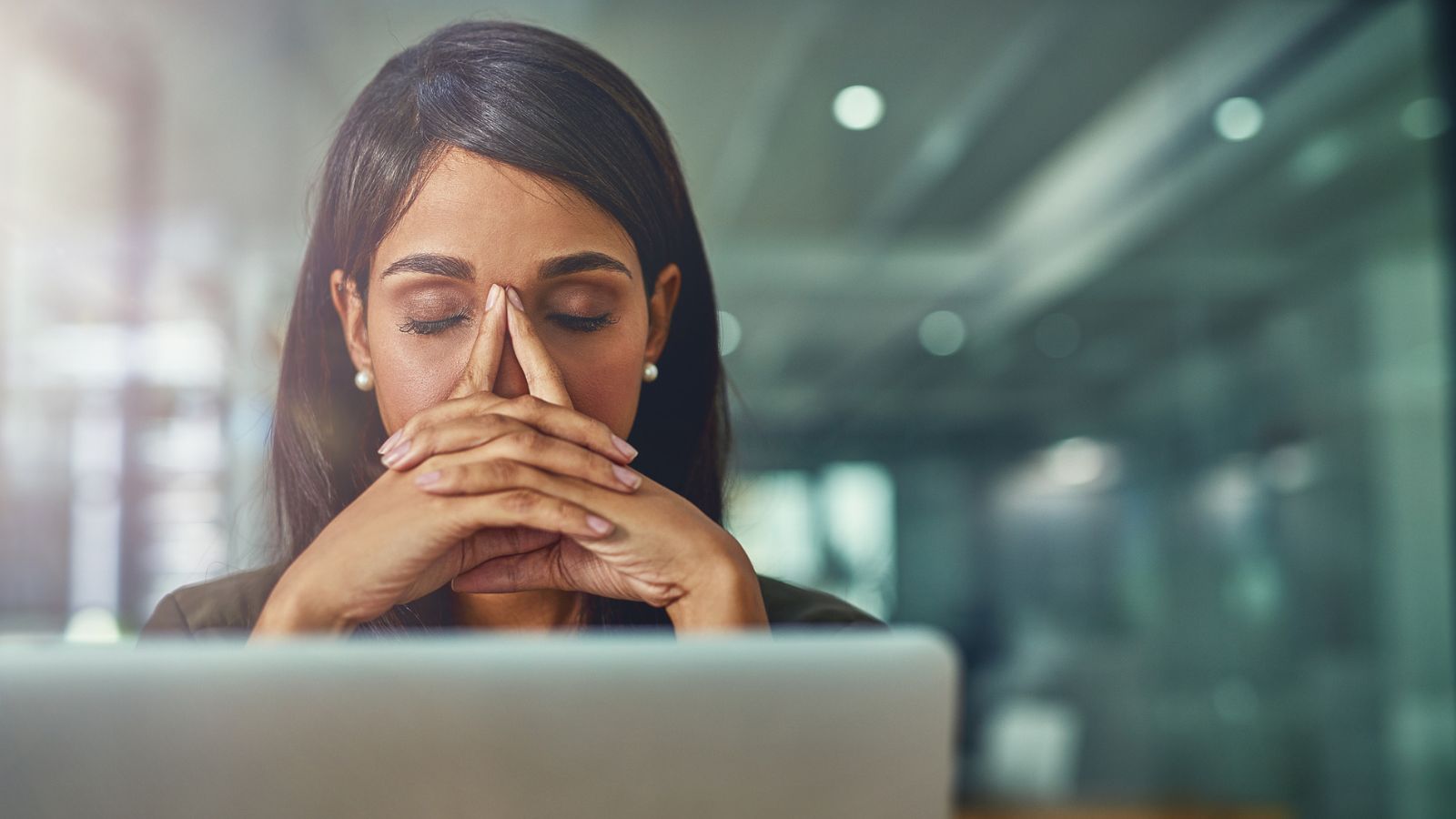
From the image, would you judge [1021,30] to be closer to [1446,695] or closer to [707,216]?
[1446,695]

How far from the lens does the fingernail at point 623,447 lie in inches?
24.0

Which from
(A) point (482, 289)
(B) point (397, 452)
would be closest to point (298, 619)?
(B) point (397, 452)

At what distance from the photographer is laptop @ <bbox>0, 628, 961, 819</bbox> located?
41cm

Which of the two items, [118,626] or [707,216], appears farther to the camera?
[118,626]

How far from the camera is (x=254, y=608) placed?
0.64 metres

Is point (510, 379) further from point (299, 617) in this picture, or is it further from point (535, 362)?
point (299, 617)

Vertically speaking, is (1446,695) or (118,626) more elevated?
(118,626)

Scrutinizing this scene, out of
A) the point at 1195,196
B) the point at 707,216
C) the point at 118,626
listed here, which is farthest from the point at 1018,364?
the point at 707,216

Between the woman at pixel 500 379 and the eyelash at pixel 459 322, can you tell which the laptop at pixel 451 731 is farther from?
the eyelash at pixel 459 322

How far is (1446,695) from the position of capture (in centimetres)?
280

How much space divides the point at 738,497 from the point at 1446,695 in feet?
9.35

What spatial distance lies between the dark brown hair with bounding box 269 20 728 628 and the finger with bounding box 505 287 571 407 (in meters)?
0.07

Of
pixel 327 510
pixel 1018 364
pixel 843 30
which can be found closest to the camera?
pixel 327 510

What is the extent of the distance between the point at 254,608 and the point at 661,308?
12.1 inches
